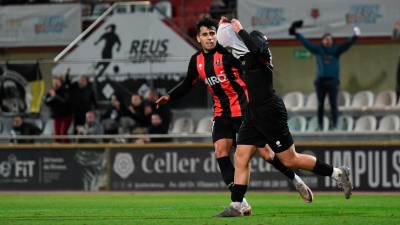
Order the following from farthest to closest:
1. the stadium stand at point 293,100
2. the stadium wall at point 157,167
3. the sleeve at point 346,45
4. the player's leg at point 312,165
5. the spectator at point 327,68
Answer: the stadium stand at point 293,100
the spectator at point 327,68
the sleeve at point 346,45
the stadium wall at point 157,167
the player's leg at point 312,165

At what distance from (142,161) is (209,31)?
32.6 feet

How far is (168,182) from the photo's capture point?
22281mm

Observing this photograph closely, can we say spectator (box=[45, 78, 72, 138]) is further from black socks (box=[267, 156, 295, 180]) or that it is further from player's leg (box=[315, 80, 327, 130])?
black socks (box=[267, 156, 295, 180])

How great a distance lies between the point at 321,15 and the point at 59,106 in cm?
651

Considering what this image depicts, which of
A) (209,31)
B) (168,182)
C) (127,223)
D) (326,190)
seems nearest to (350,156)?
(326,190)

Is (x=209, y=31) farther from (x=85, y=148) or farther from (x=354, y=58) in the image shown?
(x=354, y=58)

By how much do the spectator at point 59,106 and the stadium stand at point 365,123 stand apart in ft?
22.2

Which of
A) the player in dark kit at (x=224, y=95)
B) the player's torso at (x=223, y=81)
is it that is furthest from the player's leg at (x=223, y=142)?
the player's torso at (x=223, y=81)

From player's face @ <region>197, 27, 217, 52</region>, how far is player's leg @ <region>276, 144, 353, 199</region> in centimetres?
192

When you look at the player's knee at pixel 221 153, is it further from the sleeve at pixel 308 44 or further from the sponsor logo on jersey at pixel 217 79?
the sleeve at pixel 308 44

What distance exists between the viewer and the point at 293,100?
25.0 m

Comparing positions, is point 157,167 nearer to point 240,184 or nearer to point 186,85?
point 186,85

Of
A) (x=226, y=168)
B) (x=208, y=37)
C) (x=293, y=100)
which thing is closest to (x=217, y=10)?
(x=293, y=100)

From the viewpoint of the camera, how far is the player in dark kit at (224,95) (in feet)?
44.0
